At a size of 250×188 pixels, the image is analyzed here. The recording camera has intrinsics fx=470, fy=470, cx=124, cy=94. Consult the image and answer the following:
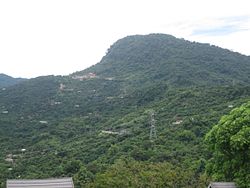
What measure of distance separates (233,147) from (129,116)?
3808 cm

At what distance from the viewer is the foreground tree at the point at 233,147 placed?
54.6 feet

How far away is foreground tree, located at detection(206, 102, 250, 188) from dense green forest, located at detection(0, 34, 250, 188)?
229mm

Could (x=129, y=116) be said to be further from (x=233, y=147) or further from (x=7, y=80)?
(x=7, y=80)

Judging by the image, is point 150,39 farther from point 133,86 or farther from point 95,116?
point 95,116

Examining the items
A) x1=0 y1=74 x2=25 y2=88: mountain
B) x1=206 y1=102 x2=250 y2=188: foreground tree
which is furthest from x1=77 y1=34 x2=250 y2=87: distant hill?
x1=206 y1=102 x2=250 y2=188: foreground tree

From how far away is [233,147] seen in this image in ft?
55.8

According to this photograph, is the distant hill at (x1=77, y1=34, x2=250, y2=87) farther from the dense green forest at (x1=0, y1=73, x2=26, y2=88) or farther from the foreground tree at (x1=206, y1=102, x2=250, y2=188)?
the foreground tree at (x1=206, y1=102, x2=250, y2=188)

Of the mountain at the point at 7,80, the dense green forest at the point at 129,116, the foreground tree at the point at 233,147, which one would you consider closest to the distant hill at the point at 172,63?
the dense green forest at the point at 129,116

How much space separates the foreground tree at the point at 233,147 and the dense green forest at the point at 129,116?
0.23 meters

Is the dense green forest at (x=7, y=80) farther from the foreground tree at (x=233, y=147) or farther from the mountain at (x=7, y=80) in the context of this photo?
the foreground tree at (x=233, y=147)

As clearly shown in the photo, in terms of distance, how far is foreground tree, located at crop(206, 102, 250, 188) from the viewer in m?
16.7

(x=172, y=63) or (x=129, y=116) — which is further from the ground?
(x=172, y=63)

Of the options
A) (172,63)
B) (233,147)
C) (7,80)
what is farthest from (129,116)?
(7,80)

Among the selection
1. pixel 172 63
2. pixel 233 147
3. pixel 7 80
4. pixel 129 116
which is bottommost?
pixel 129 116
